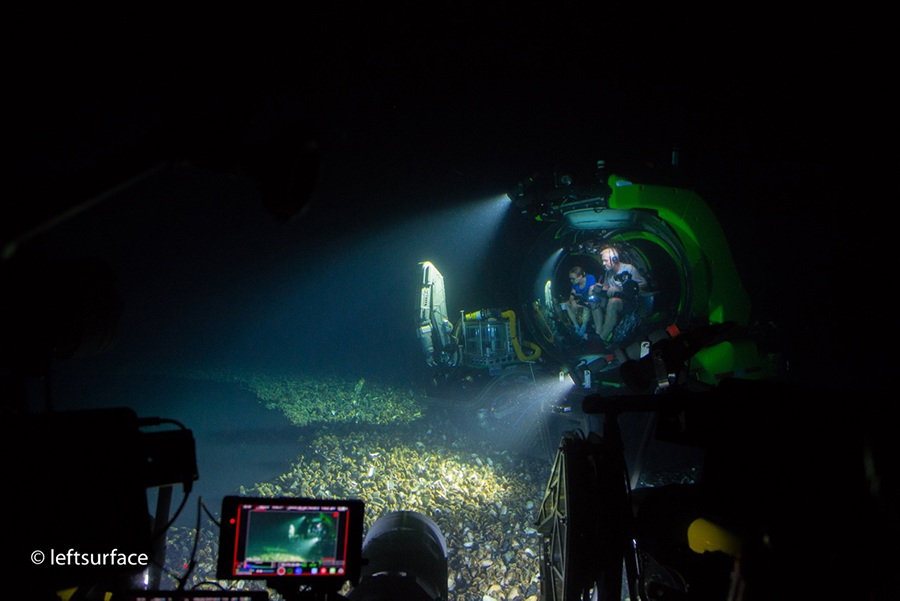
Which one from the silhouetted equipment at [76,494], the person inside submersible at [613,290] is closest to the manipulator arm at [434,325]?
the person inside submersible at [613,290]

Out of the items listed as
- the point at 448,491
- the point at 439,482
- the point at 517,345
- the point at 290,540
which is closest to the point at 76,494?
the point at 290,540

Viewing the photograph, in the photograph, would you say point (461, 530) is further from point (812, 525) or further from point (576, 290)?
point (576, 290)

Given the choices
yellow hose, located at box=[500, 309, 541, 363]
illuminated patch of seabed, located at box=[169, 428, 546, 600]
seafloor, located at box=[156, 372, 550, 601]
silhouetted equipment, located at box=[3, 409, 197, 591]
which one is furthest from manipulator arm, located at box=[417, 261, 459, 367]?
silhouetted equipment, located at box=[3, 409, 197, 591]

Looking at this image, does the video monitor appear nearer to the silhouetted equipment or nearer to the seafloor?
the silhouetted equipment

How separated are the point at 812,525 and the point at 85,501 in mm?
3491

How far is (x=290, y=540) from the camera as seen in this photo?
241 cm

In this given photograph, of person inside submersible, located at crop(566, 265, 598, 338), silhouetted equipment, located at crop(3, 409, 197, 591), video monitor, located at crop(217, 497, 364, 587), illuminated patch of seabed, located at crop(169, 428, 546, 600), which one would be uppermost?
person inside submersible, located at crop(566, 265, 598, 338)

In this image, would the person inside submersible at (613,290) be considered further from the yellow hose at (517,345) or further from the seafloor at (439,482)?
the seafloor at (439,482)

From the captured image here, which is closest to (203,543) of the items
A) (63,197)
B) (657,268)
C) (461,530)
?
(461,530)

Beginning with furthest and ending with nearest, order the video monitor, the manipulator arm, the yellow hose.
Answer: the manipulator arm < the yellow hose < the video monitor

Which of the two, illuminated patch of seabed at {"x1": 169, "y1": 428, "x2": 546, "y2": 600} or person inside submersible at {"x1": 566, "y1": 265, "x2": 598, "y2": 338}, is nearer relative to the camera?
illuminated patch of seabed at {"x1": 169, "y1": 428, "x2": 546, "y2": 600}

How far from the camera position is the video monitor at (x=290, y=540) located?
7.77 feet

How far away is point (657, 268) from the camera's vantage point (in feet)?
28.6

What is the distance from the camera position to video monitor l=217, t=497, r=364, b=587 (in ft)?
7.77
